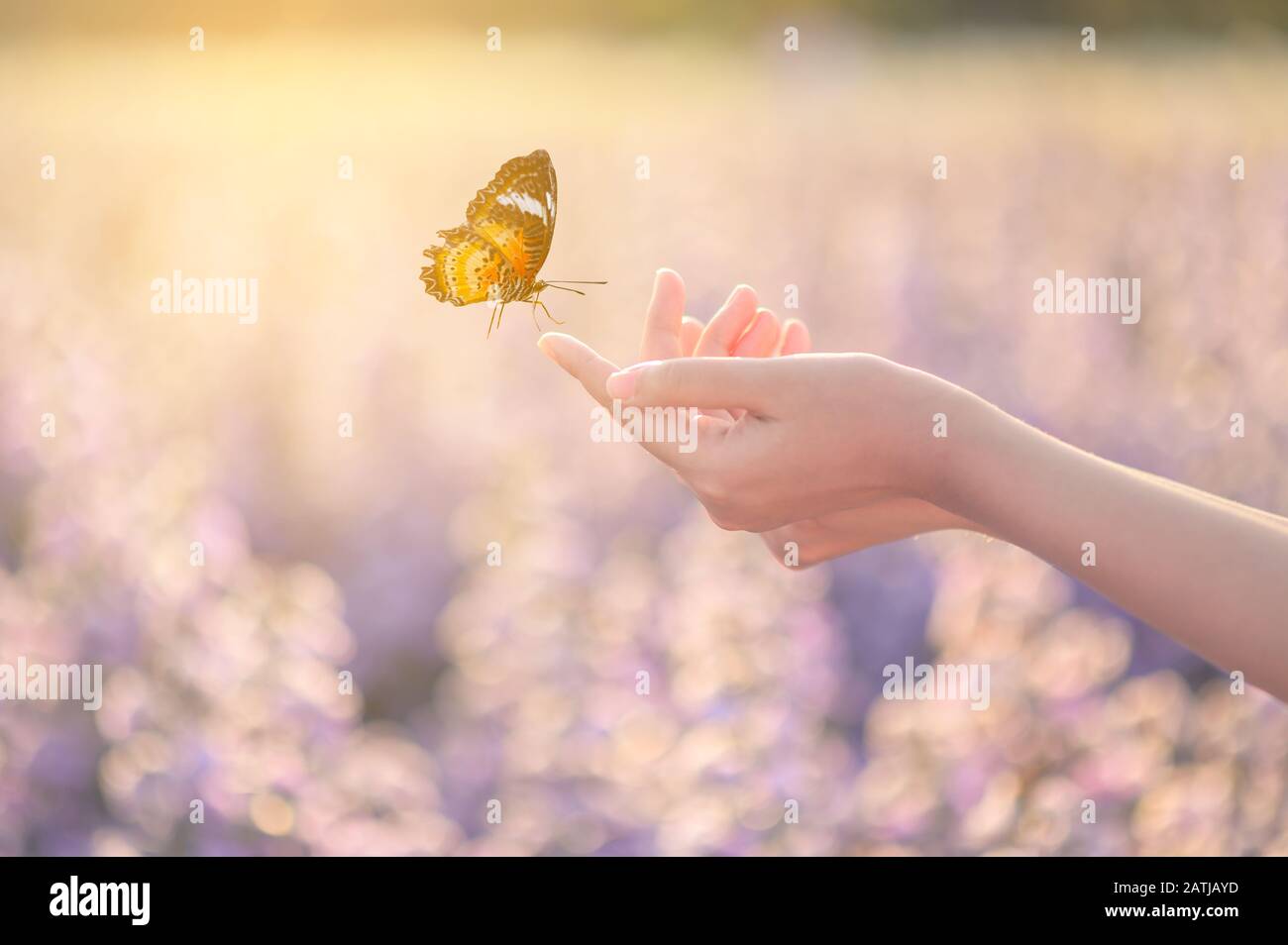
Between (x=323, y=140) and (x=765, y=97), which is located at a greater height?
(x=765, y=97)

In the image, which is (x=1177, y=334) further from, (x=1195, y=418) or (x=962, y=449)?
(x=962, y=449)

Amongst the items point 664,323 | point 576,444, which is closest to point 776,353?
point 664,323

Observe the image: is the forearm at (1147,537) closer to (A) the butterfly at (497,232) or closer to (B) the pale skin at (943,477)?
(B) the pale skin at (943,477)

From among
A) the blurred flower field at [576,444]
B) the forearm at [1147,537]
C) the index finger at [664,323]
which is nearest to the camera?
the forearm at [1147,537]

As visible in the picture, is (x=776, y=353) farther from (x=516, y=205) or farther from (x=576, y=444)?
(x=576, y=444)

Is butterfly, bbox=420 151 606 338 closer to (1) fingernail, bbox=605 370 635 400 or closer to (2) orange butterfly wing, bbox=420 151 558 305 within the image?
(2) orange butterfly wing, bbox=420 151 558 305

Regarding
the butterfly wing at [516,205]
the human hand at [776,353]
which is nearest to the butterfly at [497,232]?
the butterfly wing at [516,205]

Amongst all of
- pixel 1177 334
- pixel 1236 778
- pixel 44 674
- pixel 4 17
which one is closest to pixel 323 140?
pixel 4 17
